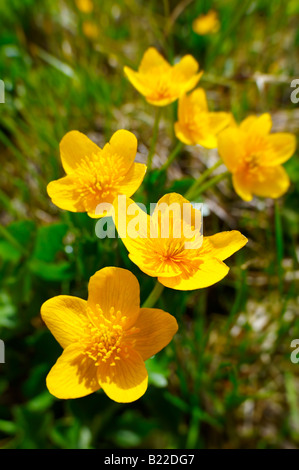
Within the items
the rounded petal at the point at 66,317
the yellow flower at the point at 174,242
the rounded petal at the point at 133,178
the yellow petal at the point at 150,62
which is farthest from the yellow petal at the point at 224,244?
the yellow petal at the point at 150,62

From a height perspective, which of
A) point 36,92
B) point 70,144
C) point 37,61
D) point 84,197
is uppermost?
point 37,61

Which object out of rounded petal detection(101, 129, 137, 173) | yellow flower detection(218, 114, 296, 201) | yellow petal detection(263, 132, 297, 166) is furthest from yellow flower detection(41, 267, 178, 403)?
yellow petal detection(263, 132, 297, 166)

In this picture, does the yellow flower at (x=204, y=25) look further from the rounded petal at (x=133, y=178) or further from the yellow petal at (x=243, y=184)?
the rounded petal at (x=133, y=178)

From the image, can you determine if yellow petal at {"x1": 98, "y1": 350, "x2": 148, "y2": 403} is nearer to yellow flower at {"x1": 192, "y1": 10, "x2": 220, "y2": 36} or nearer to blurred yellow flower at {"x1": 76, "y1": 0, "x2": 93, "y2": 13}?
yellow flower at {"x1": 192, "y1": 10, "x2": 220, "y2": 36}

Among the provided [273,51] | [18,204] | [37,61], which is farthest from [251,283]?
[37,61]

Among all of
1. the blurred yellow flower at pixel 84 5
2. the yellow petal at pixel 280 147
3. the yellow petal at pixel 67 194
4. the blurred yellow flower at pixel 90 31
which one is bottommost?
the yellow petal at pixel 67 194

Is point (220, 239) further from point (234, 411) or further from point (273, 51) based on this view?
point (273, 51)
